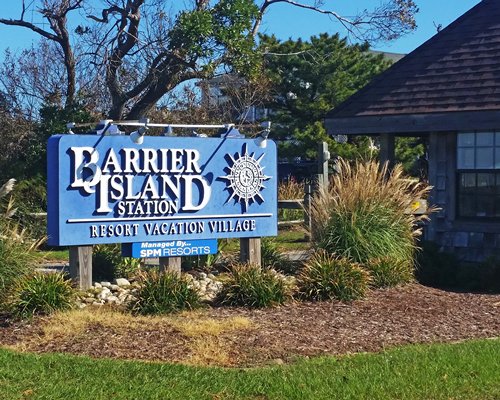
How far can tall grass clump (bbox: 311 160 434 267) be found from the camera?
1265cm

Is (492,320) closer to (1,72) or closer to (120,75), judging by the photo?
(120,75)

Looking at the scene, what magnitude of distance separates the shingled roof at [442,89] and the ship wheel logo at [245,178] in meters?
3.18

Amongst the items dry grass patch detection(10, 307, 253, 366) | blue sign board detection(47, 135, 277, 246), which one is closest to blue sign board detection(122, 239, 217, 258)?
blue sign board detection(47, 135, 277, 246)

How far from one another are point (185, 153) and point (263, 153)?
1363mm

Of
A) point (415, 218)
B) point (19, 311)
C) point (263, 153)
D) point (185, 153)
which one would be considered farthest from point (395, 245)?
point (19, 311)

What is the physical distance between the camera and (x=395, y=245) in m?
13.0

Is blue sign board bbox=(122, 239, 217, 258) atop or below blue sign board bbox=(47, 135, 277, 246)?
below

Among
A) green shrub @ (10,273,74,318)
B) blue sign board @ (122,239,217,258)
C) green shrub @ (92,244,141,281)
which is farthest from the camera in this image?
green shrub @ (92,244,141,281)

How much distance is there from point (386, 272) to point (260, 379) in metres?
5.22

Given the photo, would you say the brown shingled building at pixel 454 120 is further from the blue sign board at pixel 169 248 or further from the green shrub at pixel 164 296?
the green shrub at pixel 164 296

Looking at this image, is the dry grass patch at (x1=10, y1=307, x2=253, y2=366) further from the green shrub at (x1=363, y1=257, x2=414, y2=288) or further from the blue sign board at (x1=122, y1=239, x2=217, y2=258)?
the green shrub at (x1=363, y1=257, x2=414, y2=288)

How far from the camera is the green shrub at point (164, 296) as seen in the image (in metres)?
10.2

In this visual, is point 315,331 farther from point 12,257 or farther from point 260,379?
point 12,257

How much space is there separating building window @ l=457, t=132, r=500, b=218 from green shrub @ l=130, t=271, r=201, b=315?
584 cm
